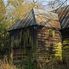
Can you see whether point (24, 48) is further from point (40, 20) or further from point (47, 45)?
point (40, 20)

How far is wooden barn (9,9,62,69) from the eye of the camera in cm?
2403

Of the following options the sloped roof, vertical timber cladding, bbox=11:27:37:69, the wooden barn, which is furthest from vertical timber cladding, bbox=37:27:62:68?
the sloped roof

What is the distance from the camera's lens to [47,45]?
2464 cm

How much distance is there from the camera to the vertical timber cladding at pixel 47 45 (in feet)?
79.0

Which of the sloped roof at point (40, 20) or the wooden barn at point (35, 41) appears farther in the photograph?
the sloped roof at point (40, 20)

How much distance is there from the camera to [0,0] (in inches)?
1427

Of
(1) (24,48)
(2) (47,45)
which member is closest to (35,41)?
(2) (47,45)

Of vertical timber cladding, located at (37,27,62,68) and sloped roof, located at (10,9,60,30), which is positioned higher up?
sloped roof, located at (10,9,60,30)

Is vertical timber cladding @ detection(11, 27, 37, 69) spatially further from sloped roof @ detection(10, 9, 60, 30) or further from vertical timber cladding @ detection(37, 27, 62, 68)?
sloped roof @ detection(10, 9, 60, 30)

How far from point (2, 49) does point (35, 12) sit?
29.8 ft

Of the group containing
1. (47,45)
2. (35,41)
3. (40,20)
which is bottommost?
(47,45)

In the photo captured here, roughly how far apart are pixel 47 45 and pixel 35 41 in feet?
4.24

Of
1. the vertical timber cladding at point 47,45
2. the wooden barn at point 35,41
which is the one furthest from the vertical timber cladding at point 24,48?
the vertical timber cladding at point 47,45

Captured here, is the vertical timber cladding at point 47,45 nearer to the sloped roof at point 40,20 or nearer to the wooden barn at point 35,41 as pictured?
the wooden barn at point 35,41
